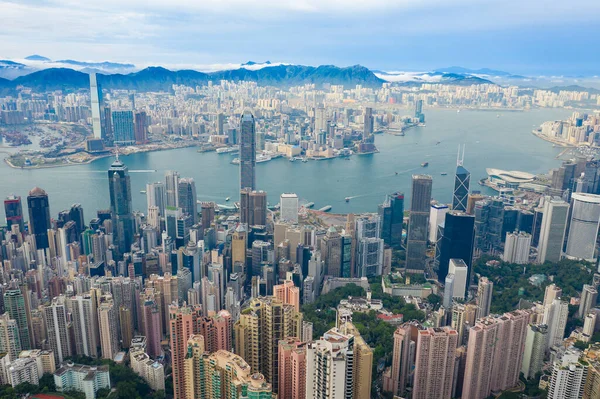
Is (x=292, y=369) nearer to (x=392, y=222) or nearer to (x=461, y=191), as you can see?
(x=392, y=222)

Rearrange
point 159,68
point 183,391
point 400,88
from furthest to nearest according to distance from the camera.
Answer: point 400,88 < point 159,68 < point 183,391

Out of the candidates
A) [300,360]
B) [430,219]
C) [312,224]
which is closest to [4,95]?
[312,224]

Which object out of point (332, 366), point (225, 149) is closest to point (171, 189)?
point (225, 149)

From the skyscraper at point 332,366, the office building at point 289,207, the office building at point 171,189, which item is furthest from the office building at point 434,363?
the office building at point 171,189

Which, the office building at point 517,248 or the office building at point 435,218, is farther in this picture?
the office building at point 435,218

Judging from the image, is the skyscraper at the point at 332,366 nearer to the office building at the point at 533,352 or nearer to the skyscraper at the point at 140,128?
the office building at the point at 533,352

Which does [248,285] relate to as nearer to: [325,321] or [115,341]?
[325,321]

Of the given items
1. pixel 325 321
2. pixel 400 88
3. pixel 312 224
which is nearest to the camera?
pixel 325 321
